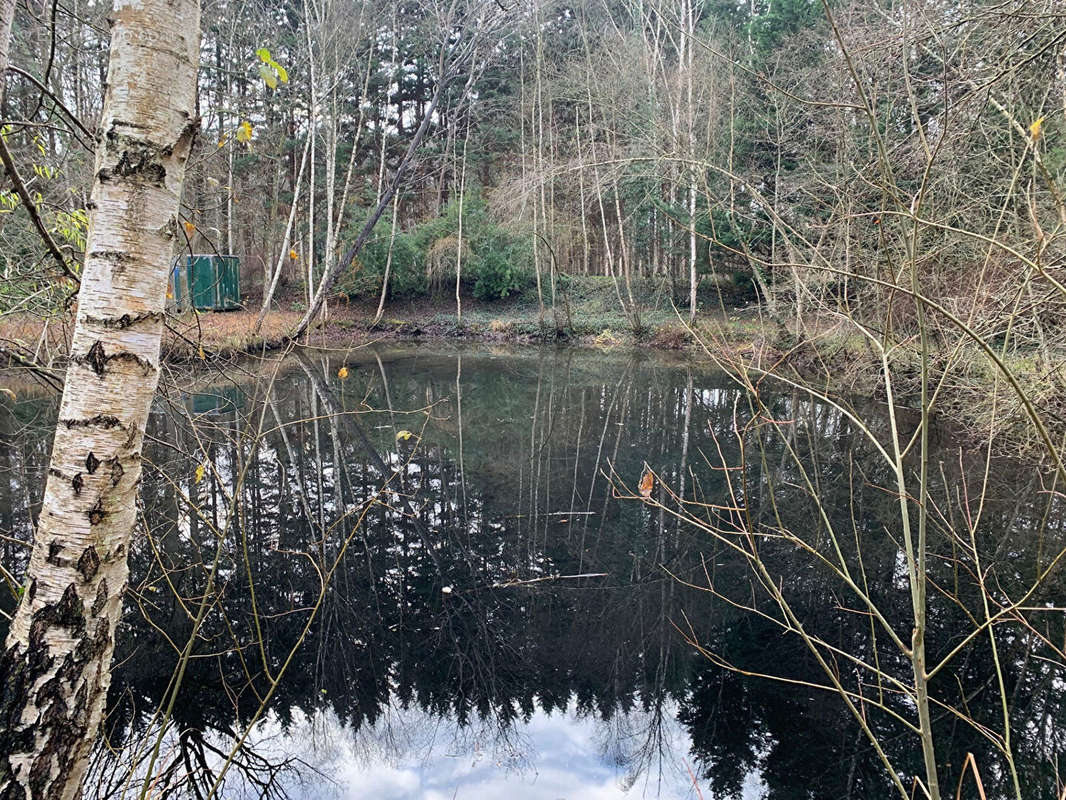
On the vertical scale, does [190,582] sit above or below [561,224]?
below

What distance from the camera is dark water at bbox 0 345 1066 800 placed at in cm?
291

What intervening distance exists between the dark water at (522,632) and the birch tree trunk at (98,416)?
621 millimetres

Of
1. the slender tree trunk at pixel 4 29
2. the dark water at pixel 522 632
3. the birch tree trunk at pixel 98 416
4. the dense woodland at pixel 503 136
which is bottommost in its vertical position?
the dark water at pixel 522 632

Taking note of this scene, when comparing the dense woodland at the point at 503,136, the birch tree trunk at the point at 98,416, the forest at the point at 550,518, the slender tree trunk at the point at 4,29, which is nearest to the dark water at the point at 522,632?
the forest at the point at 550,518

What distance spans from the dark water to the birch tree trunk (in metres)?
0.62

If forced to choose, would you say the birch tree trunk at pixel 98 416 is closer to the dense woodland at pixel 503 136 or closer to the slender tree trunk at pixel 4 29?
the slender tree trunk at pixel 4 29

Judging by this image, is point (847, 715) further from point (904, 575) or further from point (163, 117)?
point (163, 117)

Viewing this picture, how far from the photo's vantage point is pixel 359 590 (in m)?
4.29

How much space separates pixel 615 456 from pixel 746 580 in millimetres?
2975

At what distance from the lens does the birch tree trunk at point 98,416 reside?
119 centimetres

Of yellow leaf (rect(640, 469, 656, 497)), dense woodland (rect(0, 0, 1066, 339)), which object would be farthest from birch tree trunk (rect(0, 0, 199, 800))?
dense woodland (rect(0, 0, 1066, 339))

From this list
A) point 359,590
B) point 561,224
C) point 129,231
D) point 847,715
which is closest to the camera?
point 129,231

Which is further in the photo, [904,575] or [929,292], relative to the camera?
[929,292]

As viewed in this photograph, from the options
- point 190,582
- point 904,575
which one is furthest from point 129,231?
point 904,575
